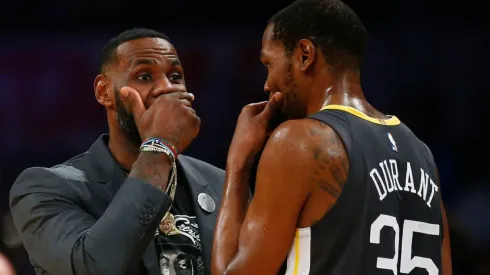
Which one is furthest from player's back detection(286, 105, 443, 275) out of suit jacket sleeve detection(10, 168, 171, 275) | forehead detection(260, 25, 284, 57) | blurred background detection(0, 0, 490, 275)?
blurred background detection(0, 0, 490, 275)

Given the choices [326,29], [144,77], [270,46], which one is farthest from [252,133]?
[144,77]

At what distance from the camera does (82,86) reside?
7.91 metres

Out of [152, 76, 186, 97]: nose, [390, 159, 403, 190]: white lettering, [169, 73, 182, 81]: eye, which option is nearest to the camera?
[390, 159, 403, 190]: white lettering

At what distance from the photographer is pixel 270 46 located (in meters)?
2.92

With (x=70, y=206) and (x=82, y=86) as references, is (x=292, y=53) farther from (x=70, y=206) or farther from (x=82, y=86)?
(x=82, y=86)

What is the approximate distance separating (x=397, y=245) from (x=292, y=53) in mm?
766

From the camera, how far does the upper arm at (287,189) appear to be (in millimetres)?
2590

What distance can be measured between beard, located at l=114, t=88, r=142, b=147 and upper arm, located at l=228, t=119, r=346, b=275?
92cm

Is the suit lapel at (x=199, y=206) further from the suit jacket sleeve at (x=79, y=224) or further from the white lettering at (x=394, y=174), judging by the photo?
the white lettering at (x=394, y=174)

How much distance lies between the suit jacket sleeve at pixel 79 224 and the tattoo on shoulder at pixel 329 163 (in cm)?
65

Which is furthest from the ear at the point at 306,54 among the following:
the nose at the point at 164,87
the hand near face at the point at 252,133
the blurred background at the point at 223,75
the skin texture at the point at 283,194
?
the blurred background at the point at 223,75

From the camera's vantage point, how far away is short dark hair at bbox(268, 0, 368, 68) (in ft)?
9.26

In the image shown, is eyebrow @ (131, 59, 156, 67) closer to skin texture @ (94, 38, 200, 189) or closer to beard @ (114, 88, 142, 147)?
skin texture @ (94, 38, 200, 189)

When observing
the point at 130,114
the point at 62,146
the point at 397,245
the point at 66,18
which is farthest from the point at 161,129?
the point at 66,18
